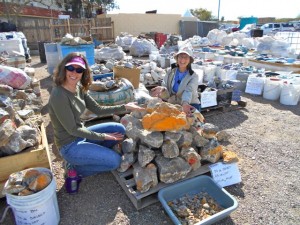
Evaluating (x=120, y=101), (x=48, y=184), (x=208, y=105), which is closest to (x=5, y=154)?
(x=48, y=184)

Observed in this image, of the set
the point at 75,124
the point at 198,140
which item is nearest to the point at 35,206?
Answer: the point at 75,124

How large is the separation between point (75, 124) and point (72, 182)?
24.8 inches

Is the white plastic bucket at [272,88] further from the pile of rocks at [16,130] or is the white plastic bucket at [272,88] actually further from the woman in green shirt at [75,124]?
the pile of rocks at [16,130]

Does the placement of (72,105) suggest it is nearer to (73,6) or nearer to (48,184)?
(48,184)

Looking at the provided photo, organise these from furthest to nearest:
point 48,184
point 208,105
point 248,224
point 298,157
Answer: point 208,105
point 298,157
point 248,224
point 48,184

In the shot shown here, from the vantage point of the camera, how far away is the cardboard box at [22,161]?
7.10 feet

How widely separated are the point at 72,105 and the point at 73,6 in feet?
78.7

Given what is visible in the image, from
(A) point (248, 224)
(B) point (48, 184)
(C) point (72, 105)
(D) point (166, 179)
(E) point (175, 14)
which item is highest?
(E) point (175, 14)

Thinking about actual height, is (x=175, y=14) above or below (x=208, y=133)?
above

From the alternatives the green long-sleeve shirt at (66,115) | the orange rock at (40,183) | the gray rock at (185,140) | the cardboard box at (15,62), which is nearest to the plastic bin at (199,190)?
the gray rock at (185,140)

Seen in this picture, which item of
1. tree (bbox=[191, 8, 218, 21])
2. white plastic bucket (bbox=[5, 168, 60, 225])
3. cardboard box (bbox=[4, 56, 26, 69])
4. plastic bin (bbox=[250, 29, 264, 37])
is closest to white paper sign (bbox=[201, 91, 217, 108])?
white plastic bucket (bbox=[5, 168, 60, 225])

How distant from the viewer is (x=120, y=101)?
3656mm

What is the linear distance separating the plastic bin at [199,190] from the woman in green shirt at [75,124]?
596 mm

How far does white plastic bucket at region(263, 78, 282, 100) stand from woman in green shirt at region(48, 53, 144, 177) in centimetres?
393
